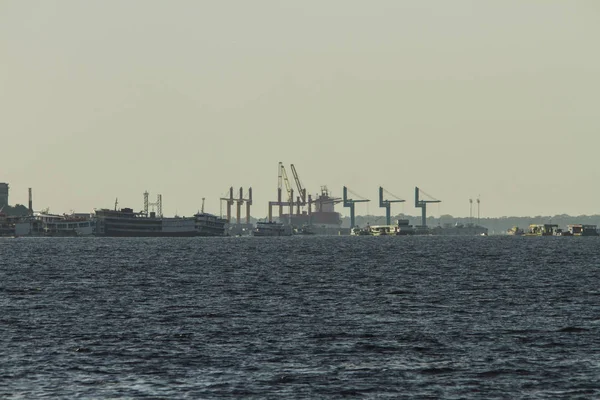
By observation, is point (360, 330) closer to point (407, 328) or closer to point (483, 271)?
point (407, 328)

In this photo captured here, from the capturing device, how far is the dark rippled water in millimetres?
50469

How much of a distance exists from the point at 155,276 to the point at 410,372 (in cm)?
8367

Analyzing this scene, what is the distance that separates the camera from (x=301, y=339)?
216 ft

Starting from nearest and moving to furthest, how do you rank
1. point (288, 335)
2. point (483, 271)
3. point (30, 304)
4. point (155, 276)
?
point (288, 335) → point (30, 304) → point (155, 276) → point (483, 271)

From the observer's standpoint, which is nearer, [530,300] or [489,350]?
[489,350]

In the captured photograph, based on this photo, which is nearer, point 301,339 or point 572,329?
point 301,339

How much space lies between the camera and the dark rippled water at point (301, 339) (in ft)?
166

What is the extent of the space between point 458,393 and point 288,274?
88471 mm

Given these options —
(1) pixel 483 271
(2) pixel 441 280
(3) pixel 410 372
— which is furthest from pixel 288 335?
(1) pixel 483 271

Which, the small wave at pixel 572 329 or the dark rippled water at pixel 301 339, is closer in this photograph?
the dark rippled water at pixel 301 339

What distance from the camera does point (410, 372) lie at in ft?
177

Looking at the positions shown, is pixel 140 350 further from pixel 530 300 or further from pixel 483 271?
pixel 483 271

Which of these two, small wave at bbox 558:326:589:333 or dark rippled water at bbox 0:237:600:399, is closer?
dark rippled water at bbox 0:237:600:399

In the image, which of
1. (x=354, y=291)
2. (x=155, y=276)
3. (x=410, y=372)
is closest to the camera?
(x=410, y=372)
